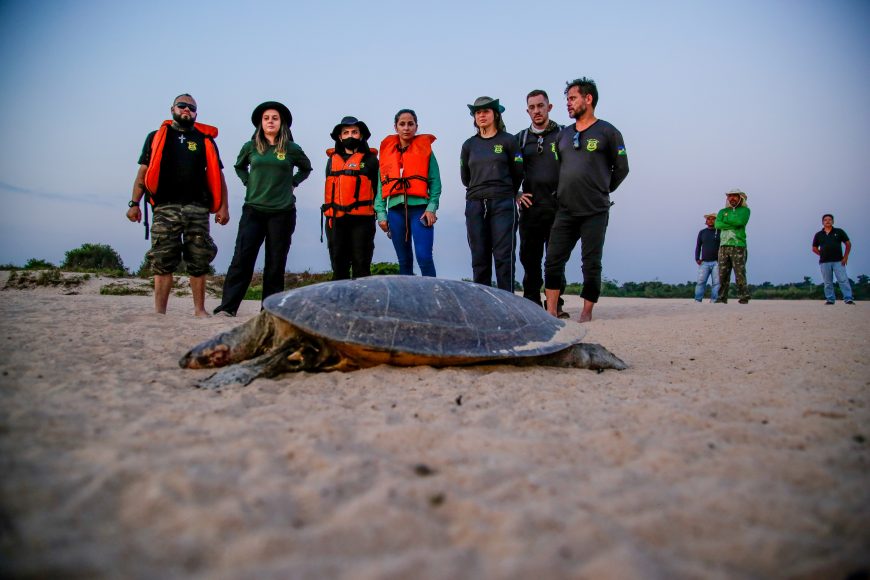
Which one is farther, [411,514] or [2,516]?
[411,514]

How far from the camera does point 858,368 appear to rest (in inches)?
128

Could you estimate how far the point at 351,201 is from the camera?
20.0 feet

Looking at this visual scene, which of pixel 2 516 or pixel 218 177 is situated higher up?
pixel 218 177

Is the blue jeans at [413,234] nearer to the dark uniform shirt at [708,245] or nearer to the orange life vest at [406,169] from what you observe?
the orange life vest at [406,169]

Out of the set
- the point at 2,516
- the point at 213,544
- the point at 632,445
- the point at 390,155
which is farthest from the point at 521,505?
the point at 390,155

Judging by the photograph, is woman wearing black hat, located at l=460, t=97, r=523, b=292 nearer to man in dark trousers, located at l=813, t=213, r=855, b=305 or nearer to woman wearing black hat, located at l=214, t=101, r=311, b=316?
woman wearing black hat, located at l=214, t=101, r=311, b=316

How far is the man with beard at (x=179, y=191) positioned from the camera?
5379 mm

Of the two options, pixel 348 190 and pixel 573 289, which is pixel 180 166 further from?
pixel 573 289

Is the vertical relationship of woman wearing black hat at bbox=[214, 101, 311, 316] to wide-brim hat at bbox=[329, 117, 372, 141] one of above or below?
below

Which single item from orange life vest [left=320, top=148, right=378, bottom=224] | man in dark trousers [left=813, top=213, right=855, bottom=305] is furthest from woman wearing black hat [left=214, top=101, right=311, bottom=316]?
man in dark trousers [left=813, top=213, right=855, bottom=305]

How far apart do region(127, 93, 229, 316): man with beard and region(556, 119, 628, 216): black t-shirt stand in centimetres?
470

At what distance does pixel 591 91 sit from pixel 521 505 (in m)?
6.04

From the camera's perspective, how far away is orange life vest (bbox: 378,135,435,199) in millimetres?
5977

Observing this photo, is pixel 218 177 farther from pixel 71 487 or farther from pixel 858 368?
pixel 858 368
